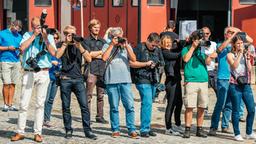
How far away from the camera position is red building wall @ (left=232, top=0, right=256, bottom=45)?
2622 centimetres

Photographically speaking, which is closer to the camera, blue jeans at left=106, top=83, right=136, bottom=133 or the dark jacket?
blue jeans at left=106, top=83, right=136, bottom=133

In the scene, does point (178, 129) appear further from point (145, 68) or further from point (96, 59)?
point (96, 59)

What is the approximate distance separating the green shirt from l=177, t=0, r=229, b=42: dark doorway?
1686 centimetres

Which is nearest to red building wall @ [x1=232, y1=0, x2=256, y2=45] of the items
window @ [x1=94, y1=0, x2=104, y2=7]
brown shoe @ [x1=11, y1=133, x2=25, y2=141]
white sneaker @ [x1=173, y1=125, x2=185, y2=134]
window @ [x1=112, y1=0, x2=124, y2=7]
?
window @ [x1=112, y1=0, x2=124, y2=7]

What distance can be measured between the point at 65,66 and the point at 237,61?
2.92m

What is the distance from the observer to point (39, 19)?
9.88 metres

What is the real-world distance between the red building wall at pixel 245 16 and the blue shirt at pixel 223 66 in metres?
15.0

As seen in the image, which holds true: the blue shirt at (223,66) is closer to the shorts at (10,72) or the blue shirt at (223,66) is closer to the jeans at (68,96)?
the jeans at (68,96)

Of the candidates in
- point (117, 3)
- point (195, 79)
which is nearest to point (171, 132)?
point (195, 79)

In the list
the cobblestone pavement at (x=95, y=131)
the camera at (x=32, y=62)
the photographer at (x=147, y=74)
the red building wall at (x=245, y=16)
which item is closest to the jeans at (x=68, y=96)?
the cobblestone pavement at (x=95, y=131)

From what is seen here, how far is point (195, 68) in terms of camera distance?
10.6m

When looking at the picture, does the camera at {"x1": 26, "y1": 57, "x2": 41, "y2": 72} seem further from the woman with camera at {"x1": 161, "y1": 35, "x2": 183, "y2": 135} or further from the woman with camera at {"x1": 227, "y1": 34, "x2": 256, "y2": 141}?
the woman with camera at {"x1": 227, "y1": 34, "x2": 256, "y2": 141}

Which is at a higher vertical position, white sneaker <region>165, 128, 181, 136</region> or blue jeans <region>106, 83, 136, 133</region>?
blue jeans <region>106, 83, 136, 133</region>

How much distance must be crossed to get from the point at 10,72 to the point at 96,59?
8.08ft
